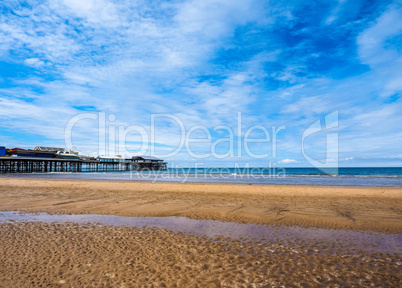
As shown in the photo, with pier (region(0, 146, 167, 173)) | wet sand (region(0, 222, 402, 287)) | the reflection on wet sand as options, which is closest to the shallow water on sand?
the reflection on wet sand

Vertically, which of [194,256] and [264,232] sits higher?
[194,256]

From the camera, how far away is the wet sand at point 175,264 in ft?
11.3

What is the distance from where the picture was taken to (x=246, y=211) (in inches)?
355

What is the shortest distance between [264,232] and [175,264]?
9.83 ft

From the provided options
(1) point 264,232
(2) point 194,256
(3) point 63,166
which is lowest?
(3) point 63,166

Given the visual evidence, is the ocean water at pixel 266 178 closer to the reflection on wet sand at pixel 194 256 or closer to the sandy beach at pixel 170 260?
the reflection on wet sand at pixel 194 256

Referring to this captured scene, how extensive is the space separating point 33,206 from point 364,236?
11561 millimetres

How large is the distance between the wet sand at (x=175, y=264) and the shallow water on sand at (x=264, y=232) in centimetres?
31

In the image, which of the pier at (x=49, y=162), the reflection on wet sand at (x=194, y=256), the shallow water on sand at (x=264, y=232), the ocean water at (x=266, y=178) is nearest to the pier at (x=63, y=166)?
the pier at (x=49, y=162)

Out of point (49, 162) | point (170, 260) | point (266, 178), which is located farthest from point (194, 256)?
point (49, 162)

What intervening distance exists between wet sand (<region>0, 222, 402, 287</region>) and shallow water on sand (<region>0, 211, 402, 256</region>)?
1.02 feet

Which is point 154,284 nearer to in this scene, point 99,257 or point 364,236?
point 99,257

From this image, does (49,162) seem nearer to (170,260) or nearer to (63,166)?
(63,166)

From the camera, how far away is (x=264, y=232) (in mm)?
6211
